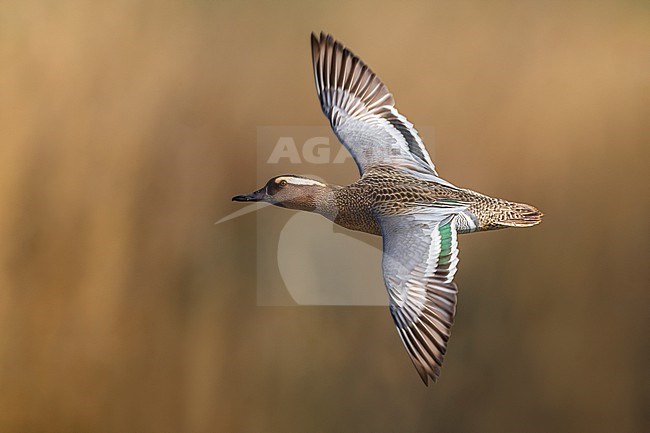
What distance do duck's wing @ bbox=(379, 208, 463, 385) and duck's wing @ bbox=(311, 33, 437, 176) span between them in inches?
14.1

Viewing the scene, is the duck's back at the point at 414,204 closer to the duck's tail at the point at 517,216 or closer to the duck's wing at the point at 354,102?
the duck's tail at the point at 517,216

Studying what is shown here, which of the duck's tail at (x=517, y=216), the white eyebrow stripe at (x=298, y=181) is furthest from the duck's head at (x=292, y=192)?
the duck's tail at (x=517, y=216)

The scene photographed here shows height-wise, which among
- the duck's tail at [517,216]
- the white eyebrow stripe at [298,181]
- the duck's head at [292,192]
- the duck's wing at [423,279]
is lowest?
the duck's wing at [423,279]

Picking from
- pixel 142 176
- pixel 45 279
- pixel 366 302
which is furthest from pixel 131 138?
pixel 366 302

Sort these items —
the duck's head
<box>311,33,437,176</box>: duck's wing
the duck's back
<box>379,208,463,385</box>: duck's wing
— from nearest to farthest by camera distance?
<box>379,208,463,385</box>: duck's wing, the duck's back, the duck's head, <box>311,33,437,176</box>: duck's wing

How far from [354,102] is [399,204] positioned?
0.44 metres

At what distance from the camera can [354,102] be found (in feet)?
6.81

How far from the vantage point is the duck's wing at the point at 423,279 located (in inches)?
59.4

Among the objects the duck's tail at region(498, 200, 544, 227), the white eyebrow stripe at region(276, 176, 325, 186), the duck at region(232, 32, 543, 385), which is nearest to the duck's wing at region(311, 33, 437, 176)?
the duck at region(232, 32, 543, 385)

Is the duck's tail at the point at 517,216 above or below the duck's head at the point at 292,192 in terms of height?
below

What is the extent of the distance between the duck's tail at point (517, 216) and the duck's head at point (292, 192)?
370mm

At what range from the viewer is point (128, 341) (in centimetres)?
307

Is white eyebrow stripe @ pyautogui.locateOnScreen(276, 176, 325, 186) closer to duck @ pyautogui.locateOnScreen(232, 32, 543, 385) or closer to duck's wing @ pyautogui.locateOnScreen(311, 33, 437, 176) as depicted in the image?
duck @ pyautogui.locateOnScreen(232, 32, 543, 385)

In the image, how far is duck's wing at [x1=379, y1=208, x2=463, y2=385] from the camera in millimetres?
1510
